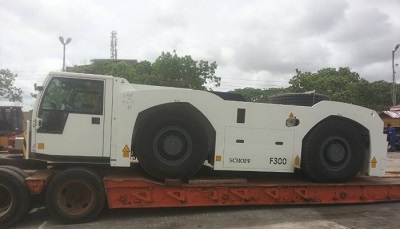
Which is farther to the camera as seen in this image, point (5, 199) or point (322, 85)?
point (322, 85)

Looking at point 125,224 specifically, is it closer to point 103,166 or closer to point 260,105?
point 103,166

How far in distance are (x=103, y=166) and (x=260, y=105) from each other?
9.67 feet

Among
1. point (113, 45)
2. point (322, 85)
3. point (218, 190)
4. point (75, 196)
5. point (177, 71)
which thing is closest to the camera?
point (75, 196)

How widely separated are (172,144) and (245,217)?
5.61 feet

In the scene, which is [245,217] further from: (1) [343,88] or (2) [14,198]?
(1) [343,88]

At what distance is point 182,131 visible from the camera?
254 inches

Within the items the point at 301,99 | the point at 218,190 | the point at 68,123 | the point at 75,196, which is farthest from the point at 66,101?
the point at 301,99

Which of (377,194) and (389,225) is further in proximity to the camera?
(377,194)

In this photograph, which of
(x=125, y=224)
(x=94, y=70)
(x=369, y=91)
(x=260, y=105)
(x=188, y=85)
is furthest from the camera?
(x=369, y=91)

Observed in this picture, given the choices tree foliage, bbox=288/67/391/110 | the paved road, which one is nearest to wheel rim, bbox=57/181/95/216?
the paved road

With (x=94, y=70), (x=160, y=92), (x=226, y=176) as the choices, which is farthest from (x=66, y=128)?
(x=94, y=70)

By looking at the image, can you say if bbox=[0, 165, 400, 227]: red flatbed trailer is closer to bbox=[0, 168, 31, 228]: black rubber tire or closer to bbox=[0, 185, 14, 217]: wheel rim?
bbox=[0, 168, 31, 228]: black rubber tire

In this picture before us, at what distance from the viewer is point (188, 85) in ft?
89.1

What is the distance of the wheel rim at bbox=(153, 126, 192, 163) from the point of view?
251 inches
